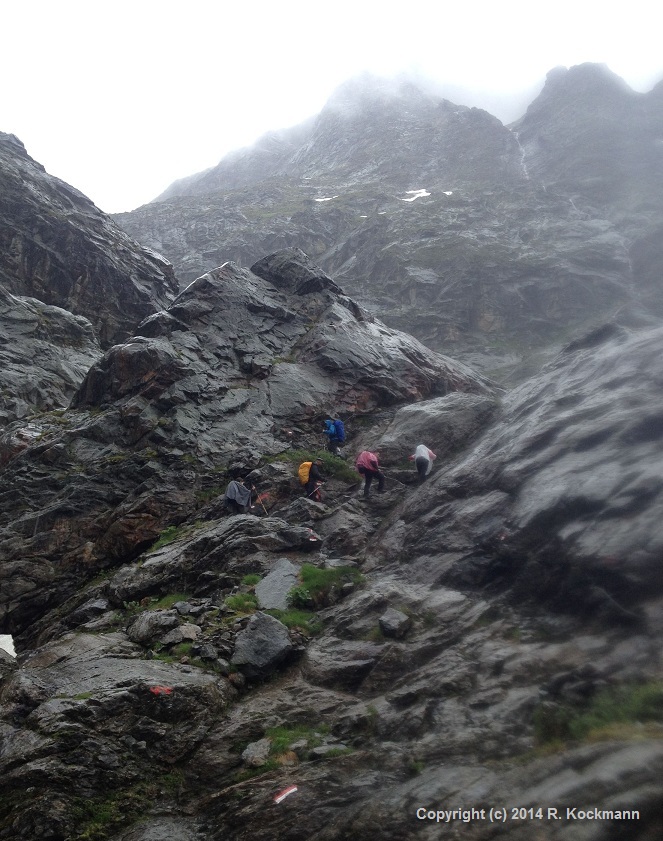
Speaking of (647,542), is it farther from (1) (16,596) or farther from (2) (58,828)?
(1) (16,596)

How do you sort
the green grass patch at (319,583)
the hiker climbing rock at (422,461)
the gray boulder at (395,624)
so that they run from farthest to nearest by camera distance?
the hiker climbing rock at (422,461) < the green grass patch at (319,583) < the gray boulder at (395,624)

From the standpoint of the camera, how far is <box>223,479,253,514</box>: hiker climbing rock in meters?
18.1

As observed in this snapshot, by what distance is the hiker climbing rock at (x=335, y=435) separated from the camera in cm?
2244

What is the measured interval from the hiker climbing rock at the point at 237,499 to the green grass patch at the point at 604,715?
477 inches

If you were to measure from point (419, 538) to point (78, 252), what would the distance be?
39.3 metres

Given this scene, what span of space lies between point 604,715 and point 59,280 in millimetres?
44603

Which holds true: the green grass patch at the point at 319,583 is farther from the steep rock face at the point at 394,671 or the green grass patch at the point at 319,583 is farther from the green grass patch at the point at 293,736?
the green grass patch at the point at 293,736

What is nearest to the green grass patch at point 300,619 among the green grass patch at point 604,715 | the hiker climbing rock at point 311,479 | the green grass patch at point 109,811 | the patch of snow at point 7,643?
the green grass patch at point 109,811

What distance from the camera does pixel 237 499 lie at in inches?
713

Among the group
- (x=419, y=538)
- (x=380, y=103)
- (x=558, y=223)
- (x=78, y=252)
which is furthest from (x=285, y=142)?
(x=419, y=538)

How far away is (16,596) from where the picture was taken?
1664 centimetres

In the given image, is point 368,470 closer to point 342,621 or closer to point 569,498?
point 342,621

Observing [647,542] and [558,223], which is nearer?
[647,542]

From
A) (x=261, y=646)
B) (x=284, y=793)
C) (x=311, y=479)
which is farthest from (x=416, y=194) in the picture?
(x=284, y=793)
